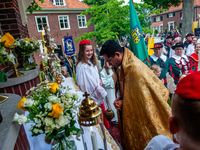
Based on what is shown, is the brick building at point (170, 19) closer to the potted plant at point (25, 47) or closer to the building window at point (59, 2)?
the building window at point (59, 2)

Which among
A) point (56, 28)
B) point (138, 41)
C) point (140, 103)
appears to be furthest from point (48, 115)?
point (56, 28)

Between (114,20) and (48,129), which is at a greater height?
(114,20)

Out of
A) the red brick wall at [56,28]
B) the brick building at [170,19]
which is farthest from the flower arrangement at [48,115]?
the brick building at [170,19]

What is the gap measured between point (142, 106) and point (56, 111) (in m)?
1.30

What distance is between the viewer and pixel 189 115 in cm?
63

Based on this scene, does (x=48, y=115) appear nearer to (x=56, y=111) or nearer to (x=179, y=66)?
(x=56, y=111)

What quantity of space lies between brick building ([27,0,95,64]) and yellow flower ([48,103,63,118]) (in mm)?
17491

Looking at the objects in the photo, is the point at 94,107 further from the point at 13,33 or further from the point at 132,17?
the point at 132,17

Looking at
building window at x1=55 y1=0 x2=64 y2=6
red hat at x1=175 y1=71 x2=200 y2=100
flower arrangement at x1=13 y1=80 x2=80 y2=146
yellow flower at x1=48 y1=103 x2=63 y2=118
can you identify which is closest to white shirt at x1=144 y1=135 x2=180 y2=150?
red hat at x1=175 y1=71 x2=200 y2=100

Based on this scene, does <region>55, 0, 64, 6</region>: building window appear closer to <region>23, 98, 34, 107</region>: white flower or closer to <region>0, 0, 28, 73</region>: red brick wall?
<region>0, 0, 28, 73</region>: red brick wall

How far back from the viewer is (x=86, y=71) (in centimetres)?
297

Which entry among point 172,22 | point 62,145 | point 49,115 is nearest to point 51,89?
point 49,115

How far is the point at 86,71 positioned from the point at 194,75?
2.43 m

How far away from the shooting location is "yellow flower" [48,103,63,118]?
3.12 ft
